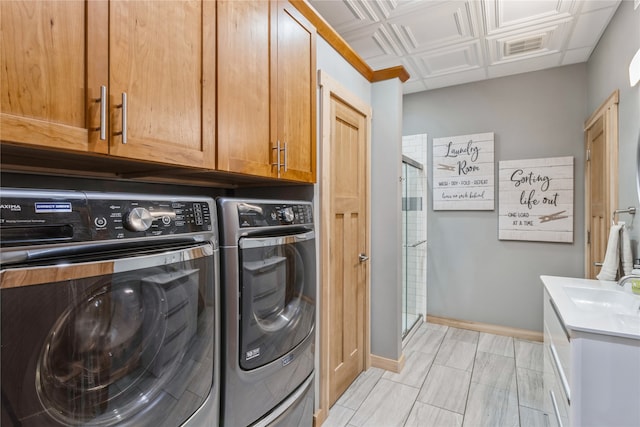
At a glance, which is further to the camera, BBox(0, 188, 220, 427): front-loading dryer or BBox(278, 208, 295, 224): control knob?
BBox(278, 208, 295, 224): control knob

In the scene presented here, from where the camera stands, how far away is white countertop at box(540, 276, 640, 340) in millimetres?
1162

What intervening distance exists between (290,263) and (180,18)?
1019mm

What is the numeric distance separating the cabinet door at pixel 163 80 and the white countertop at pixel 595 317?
1.54 metres

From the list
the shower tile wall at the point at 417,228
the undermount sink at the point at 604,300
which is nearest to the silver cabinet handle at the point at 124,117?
the undermount sink at the point at 604,300

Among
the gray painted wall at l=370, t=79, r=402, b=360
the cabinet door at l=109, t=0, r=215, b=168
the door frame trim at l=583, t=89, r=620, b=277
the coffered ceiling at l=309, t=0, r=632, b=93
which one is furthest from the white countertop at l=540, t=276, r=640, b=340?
the coffered ceiling at l=309, t=0, r=632, b=93

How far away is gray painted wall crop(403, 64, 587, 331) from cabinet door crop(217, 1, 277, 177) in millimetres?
2662

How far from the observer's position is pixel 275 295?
1366 millimetres

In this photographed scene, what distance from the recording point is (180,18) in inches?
41.3

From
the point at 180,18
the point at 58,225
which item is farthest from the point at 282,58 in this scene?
the point at 58,225

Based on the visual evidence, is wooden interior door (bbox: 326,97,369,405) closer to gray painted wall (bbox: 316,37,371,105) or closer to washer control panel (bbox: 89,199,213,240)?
gray painted wall (bbox: 316,37,371,105)

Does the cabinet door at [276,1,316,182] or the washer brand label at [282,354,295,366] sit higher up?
the cabinet door at [276,1,316,182]

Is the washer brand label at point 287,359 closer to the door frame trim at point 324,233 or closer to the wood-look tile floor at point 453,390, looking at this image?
the door frame trim at point 324,233

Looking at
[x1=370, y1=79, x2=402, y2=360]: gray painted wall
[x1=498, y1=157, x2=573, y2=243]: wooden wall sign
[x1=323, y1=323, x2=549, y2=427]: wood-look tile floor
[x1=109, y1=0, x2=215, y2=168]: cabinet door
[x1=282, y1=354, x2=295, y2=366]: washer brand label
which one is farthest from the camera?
[x1=498, y1=157, x2=573, y2=243]: wooden wall sign

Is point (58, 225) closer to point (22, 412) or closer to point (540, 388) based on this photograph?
point (22, 412)
